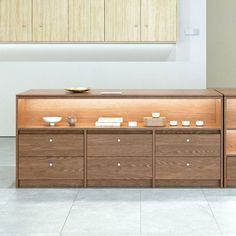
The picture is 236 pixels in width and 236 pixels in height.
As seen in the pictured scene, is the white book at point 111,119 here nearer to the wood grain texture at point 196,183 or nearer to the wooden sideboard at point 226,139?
the wood grain texture at point 196,183

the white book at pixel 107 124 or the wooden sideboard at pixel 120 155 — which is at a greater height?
the white book at pixel 107 124

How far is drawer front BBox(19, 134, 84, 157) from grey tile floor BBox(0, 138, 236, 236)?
0.39m

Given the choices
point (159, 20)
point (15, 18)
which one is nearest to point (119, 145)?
point (159, 20)

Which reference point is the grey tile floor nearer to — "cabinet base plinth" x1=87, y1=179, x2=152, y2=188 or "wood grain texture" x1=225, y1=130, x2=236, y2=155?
"cabinet base plinth" x1=87, y1=179, x2=152, y2=188

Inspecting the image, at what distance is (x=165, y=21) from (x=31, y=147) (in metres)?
5.07

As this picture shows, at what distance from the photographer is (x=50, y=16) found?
38.0ft

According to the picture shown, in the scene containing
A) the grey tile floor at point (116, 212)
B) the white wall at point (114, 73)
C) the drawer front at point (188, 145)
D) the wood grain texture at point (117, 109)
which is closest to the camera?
the grey tile floor at point (116, 212)

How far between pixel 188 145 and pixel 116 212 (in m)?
1.40

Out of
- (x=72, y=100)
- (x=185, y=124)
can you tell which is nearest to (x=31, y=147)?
(x=72, y=100)

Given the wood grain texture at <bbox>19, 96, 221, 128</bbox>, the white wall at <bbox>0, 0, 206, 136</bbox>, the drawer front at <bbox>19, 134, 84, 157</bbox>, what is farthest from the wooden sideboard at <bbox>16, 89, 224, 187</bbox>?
the white wall at <bbox>0, 0, 206, 136</bbox>

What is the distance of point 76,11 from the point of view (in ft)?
38.0

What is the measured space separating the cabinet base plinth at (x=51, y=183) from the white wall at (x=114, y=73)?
441 cm

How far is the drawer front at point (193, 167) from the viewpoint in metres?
7.04

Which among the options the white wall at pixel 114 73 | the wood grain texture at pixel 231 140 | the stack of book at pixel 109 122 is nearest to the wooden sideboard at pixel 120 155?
the stack of book at pixel 109 122
